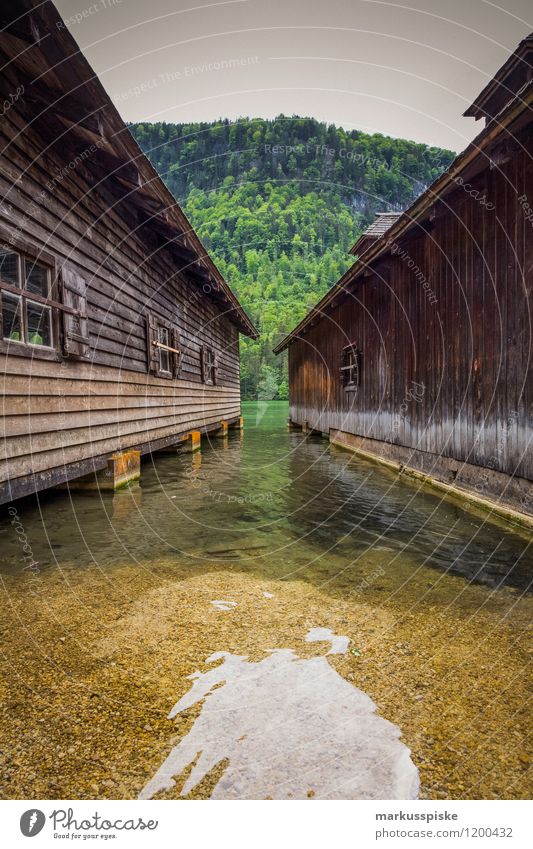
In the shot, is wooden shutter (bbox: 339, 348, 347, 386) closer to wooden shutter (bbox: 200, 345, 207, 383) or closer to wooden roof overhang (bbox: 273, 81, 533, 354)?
wooden shutter (bbox: 200, 345, 207, 383)

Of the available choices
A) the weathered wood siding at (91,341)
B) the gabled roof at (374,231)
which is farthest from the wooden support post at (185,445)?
the gabled roof at (374,231)

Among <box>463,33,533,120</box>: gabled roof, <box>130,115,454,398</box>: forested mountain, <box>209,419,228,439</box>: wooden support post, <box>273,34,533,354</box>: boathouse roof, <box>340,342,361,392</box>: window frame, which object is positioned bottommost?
<box>209,419,228,439</box>: wooden support post

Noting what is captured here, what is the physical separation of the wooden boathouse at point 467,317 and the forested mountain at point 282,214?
1006 cm

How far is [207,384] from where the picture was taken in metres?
15.9

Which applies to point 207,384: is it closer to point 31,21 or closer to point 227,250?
point 31,21

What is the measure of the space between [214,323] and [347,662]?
52.8 ft

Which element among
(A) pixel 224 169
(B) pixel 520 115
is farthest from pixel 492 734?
(A) pixel 224 169

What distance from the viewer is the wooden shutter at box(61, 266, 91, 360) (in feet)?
18.9

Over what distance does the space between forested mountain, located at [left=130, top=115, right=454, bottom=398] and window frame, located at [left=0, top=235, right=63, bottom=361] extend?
567 inches

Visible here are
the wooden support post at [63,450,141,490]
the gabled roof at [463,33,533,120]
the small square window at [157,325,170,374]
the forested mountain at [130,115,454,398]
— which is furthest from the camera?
the forested mountain at [130,115,454,398]

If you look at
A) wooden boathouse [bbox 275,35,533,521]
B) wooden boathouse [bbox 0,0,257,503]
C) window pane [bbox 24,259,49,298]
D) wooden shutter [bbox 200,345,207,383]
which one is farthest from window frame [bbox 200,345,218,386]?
window pane [bbox 24,259,49,298]

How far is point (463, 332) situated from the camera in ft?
21.0

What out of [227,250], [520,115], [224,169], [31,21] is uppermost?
[224,169]

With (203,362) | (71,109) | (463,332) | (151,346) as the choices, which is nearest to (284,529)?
(463,332)
